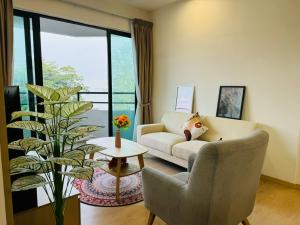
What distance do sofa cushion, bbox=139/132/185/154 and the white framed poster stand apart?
2.02 feet

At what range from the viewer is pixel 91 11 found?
3.77 m

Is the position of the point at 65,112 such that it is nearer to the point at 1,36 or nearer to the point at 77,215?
the point at 77,215

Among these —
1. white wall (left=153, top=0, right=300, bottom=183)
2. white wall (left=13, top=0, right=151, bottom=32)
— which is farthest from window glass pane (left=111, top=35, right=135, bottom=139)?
white wall (left=153, top=0, right=300, bottom=183)

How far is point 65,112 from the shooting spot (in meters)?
1.17

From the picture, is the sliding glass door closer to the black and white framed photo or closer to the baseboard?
the black and white framed photo

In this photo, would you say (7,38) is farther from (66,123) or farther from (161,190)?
(161,190)

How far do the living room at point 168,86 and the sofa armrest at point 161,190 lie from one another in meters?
0.01

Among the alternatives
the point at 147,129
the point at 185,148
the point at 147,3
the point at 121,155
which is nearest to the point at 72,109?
the point at 121,155

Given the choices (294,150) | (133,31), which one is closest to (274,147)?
(294,150)

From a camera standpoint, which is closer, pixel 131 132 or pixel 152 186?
pixel 152 186

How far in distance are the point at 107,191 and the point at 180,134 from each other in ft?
5.28

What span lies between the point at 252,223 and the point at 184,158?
117 centimetres

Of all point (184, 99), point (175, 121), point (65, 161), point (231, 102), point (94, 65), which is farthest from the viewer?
point (94, 65)

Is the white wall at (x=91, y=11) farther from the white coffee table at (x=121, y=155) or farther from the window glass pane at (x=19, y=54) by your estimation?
the white coffee table at (x=121, y=155)
